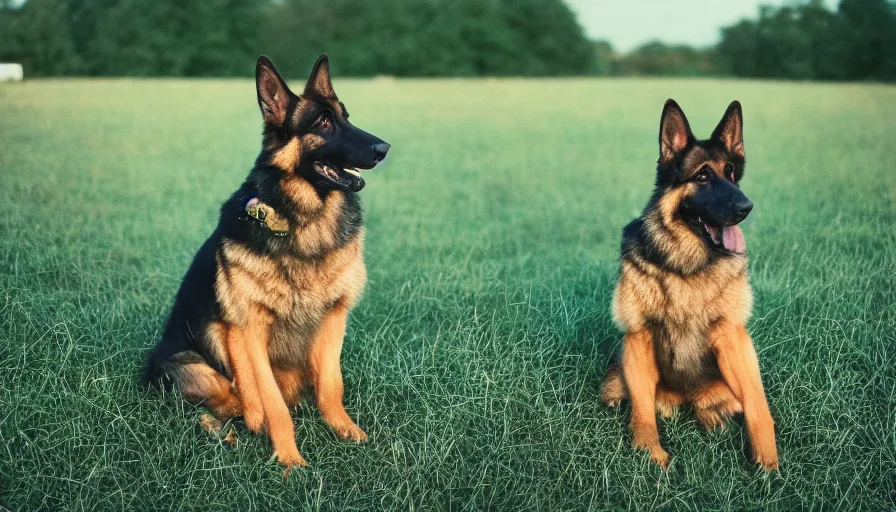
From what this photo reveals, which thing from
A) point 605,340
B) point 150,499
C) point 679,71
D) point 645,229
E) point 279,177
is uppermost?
point 679,71

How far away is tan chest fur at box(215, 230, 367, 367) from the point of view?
11.6ft

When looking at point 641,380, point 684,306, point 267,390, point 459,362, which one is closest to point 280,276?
point 267,390

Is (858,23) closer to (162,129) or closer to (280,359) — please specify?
(162,129)

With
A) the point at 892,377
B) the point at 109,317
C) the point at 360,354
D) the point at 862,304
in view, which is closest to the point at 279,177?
the point at 360,354

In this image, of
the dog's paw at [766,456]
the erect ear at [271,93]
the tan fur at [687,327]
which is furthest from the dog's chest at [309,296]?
the dog's paw at [766,456]

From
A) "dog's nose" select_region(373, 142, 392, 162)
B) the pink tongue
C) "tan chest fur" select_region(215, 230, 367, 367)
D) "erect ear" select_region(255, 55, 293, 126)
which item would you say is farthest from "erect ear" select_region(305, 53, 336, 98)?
the pink tongue

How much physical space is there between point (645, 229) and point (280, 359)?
2032 millimetres

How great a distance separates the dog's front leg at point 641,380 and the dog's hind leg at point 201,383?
80.2 inches

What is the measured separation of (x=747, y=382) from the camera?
350 cm

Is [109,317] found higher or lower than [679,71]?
lower

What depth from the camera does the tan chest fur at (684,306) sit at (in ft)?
11.7

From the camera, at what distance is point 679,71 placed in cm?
4409

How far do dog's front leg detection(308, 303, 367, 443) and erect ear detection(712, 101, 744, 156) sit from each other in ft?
6.94

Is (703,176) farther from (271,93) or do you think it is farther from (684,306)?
(271,93)
